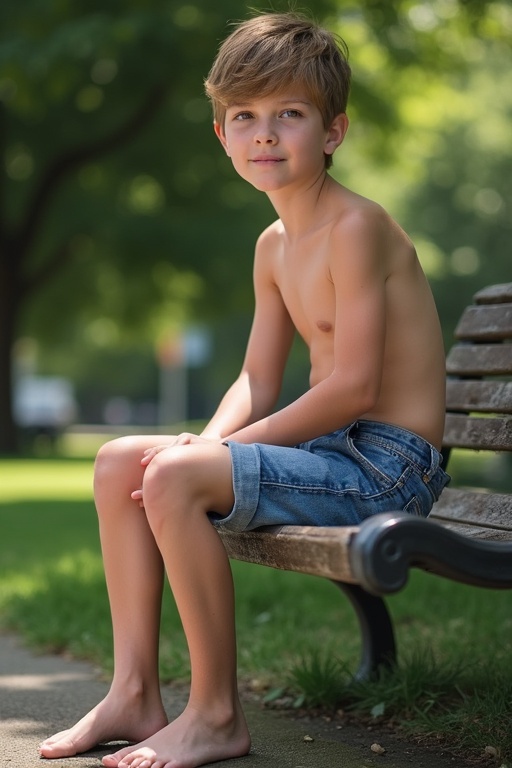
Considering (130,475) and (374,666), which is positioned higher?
(130,475)

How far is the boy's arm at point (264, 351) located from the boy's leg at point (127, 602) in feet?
1.55

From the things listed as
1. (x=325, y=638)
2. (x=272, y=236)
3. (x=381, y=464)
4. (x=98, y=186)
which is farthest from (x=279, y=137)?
(x=98, y=186)

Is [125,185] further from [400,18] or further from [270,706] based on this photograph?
[270,706]

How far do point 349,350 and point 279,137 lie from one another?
0.54 metres

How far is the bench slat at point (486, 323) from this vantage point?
3.59m

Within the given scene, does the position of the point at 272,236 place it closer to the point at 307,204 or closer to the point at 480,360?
the point at 307,204

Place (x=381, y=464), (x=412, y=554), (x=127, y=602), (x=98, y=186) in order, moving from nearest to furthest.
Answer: (x=412, y=554) < (x=381, y=464) < (x=127, y=602) < (x=98, y=186)

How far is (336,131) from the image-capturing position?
294 centimetres

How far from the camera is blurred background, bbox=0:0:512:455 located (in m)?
12.2

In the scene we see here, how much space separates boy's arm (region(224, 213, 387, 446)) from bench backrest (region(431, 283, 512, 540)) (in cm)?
58

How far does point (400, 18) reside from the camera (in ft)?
33.8

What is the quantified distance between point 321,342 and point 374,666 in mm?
1123

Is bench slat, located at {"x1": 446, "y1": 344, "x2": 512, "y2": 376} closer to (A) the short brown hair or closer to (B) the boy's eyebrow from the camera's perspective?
(A) the short brown hair

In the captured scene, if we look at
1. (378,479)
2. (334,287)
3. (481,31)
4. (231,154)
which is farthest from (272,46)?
(481,31)
